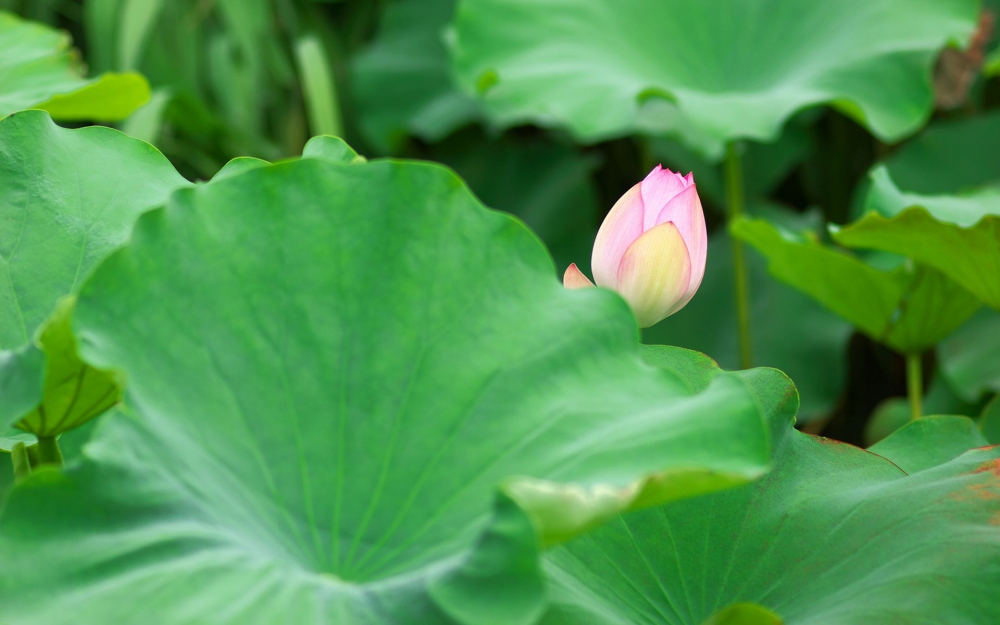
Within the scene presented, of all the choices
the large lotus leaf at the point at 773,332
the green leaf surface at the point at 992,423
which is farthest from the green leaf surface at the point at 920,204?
the large lotus leaf at the point at 773,332

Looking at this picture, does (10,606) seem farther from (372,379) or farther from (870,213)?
(870,213)

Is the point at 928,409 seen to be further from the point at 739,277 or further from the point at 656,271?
the point at 656,271

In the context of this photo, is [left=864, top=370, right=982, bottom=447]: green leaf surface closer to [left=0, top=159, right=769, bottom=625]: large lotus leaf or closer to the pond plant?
the pond plant

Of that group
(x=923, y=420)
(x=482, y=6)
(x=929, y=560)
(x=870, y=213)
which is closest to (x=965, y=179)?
(x=482, y=6)

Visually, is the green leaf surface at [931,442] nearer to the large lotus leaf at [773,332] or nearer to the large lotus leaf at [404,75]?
the large lotus leaf at [773,332]

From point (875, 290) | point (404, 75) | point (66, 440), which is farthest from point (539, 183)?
point (66, 440)

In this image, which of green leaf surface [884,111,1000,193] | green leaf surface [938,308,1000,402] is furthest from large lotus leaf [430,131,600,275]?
green leaf surface [938,308,1000,402]

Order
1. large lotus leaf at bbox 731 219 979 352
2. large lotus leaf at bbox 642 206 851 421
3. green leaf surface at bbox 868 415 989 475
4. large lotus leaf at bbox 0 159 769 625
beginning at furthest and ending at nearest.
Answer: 1. large lotus leaf at bbox 642 206 851 421
2. large lotus leaf at bbox 731 219 979 352
3. green leaf surface at bbox 868 415 989 475
4. large lotus leaf at bbox 0 159 769 625
